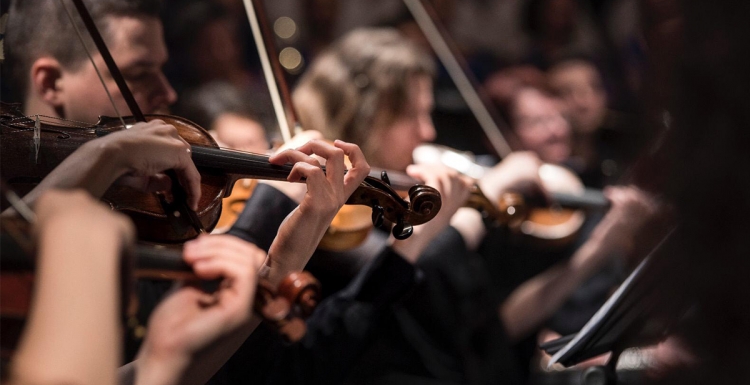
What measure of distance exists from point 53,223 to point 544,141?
2.07 metres

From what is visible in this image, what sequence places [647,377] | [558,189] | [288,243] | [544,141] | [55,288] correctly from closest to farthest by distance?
[55,288] → [647,377] → [288,243] → [558,189] → [544,141]

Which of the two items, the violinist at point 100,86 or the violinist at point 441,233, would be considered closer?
the violinist at point 100,86

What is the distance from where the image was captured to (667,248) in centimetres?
77

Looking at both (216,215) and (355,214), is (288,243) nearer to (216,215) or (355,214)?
(216,215)

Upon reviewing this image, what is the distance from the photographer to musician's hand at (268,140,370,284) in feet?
2.86

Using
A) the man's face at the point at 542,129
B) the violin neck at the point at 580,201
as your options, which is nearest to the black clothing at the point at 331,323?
the violin neck at the point at 580,201

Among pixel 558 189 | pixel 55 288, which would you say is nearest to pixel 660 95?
pixel 55 288

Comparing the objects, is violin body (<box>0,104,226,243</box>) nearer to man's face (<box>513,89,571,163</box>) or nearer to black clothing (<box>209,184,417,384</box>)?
black clothing (<box>209,184,417,384</box>)

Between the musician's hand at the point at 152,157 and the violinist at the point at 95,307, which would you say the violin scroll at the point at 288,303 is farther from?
the musician's hand at the point at 152,157

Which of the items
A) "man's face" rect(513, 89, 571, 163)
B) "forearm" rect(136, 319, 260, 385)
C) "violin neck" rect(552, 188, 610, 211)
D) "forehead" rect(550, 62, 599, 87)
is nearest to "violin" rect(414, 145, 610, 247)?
"violin neck" rect(552, 188, 610, 211)

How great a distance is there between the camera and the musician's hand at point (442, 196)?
128 cm

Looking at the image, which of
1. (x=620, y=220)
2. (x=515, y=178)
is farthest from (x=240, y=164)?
(x=620, y=220)

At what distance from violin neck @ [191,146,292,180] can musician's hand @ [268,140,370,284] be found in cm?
1

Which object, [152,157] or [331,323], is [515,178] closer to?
[331,323]
